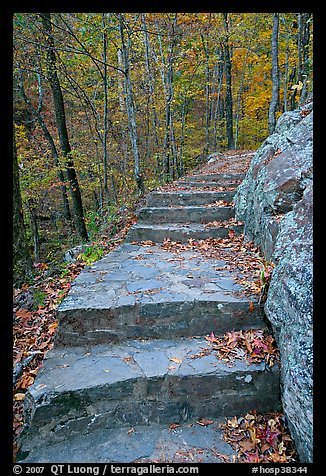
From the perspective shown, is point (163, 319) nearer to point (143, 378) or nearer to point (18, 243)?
point (143, 378)

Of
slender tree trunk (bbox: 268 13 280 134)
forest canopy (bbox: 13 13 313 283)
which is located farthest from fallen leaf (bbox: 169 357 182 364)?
slender tree trunk (bbox: 268 13 280 134)

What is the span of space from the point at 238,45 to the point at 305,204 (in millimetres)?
13274

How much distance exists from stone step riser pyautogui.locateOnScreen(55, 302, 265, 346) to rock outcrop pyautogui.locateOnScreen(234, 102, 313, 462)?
0.31 meters

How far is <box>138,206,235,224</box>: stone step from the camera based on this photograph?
5.23m

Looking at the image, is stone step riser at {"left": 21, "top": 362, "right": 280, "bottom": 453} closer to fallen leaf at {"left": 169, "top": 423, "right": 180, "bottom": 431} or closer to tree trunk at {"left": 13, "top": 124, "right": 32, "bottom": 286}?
fallen leaf at {"left": 169, "top": 423, "right": 180, "bottom": 431}

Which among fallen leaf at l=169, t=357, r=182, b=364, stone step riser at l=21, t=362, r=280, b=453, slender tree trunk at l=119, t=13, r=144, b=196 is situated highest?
slender tree trunk at l=119, t=13, r=144, b=196

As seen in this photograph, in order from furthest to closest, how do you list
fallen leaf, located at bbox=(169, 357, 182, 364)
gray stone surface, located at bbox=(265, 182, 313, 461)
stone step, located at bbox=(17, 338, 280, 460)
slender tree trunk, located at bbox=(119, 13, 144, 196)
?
slender tree trunk, located at bbox=(119, 13, 144, 196) → fallen leaf, located at bbox=(169, 357, 182, 364) → stone step, located at bbox=(17, 338, 280, 460) → gray stone surface, located at bbox=(265, 182, 313, 461)

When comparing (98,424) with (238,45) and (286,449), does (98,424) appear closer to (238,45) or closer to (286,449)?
(286,449)

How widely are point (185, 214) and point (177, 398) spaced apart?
3.44 m

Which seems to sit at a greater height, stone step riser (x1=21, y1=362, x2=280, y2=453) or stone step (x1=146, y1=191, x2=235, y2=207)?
stone step (x1=146, y1=191, x2=235, y2=207)

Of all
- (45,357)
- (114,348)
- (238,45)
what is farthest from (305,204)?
(238,45)

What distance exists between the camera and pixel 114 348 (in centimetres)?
266

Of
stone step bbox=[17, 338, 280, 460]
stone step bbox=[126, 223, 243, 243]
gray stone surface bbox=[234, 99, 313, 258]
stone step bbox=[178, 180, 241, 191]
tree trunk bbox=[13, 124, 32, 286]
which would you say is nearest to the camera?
stone step bbox=[17, 338, 280, 460]

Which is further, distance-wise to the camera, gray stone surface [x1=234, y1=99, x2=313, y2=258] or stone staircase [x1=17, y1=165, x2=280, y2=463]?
gray stone surface [x1=234, y1=99, x2=313, y2=258]
